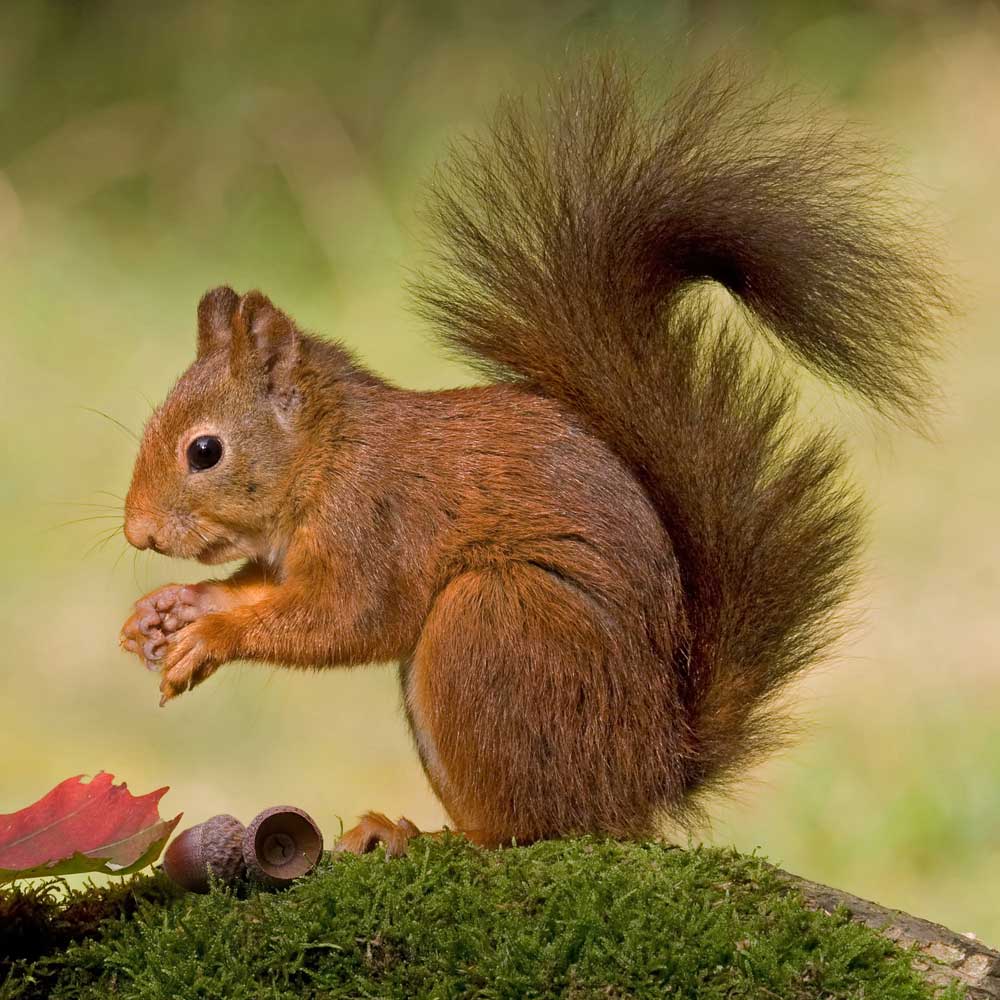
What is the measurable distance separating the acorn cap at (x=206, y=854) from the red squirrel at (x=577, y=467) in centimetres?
31

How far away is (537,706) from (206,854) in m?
0.53

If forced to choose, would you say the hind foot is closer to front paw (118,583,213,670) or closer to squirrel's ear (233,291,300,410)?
front paw (118,583,213,670)

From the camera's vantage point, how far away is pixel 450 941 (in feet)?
6.17

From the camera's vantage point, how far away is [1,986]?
1810 mm

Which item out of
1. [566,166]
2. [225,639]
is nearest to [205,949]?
[225,639]

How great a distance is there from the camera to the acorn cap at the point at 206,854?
203cm

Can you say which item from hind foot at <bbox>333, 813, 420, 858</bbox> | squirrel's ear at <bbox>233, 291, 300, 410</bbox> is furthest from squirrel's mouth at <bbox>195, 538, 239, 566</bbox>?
hind foot at <bbox>333, 813, 420, 858</bbox>

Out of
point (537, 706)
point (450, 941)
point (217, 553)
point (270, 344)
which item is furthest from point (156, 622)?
point (450, 941)

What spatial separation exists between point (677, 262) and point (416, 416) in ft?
1.66

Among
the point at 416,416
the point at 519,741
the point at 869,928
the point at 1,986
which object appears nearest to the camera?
the point at 1,986

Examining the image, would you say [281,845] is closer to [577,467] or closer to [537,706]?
[537,706]

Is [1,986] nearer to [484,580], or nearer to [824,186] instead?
[484,580]

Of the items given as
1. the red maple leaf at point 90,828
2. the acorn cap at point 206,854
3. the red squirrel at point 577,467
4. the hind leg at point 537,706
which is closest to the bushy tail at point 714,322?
the red squirrel at point 577,467

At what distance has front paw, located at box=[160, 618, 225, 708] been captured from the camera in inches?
89.6
